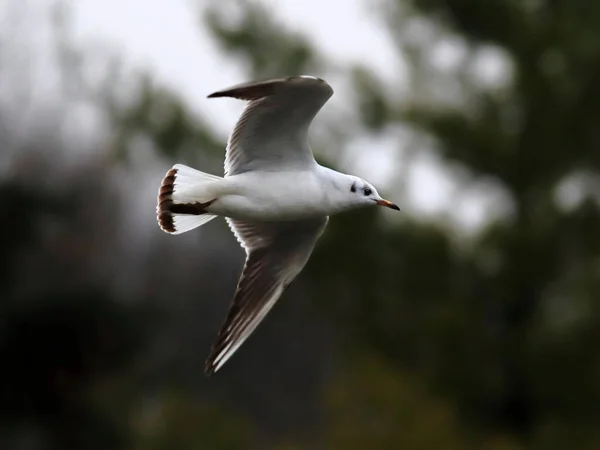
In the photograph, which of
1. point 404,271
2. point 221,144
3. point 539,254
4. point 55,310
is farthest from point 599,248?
point 55,310

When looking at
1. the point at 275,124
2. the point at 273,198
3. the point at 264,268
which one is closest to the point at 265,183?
the point at 273,198

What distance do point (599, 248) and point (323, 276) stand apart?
6.71 ft

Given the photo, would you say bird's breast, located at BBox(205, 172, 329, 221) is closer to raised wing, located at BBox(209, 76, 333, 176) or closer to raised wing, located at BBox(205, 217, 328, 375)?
raised wing, located at BBox(209, 76, 333, 176)

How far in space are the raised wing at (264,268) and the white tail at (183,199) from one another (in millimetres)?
409

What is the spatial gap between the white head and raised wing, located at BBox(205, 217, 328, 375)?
24 cm

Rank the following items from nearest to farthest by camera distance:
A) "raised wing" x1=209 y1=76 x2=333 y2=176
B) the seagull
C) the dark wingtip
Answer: "raised wing" x1=209 y1=76 x2=333 y2=176, the seagull, the dark wingtip

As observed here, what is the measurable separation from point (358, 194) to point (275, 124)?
41 cm

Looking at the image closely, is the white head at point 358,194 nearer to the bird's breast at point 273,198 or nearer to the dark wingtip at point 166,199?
the bird's breast at point 273,198

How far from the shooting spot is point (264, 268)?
5.05 meters

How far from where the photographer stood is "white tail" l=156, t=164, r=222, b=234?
4.58 meters

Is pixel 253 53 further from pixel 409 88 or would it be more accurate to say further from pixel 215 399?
pixel 215 399

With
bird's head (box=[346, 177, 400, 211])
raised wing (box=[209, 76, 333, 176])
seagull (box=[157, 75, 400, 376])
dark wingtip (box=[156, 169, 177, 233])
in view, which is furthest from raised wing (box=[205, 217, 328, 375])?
dark wingtip (box=[156, 169, 177, 233])

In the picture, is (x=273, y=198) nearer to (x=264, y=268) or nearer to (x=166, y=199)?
(x=166, y=199)

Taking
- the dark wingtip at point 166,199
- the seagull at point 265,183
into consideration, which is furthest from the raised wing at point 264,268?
the dark wingtip at point 166,199
